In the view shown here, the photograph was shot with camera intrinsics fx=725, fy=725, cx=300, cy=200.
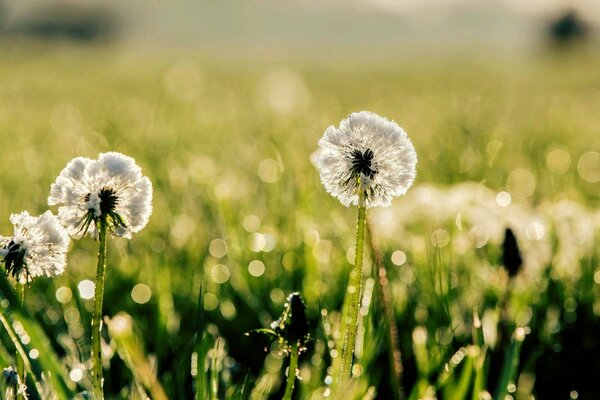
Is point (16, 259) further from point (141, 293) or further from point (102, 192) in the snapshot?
point (141, 293)

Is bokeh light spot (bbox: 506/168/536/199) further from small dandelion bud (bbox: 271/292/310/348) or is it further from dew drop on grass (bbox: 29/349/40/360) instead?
dew drop on grass (bbox: 29/349/40/360)

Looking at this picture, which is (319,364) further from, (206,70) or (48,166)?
(206,70)

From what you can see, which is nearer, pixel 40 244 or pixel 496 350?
pixel 40 244

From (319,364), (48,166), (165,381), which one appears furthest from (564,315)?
(48,166)

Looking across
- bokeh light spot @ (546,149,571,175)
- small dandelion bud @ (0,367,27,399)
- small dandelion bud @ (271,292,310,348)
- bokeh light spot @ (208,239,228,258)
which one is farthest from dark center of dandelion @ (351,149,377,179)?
bokeh light spot @ (546,149,571,175)

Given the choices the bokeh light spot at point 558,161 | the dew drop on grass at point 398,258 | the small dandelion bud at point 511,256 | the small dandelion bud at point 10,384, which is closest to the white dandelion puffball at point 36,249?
the small dandelion bud at point 10,384

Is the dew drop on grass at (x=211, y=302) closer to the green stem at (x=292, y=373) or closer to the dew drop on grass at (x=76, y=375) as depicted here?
the dew drop on grass at (x=76, y=375)
